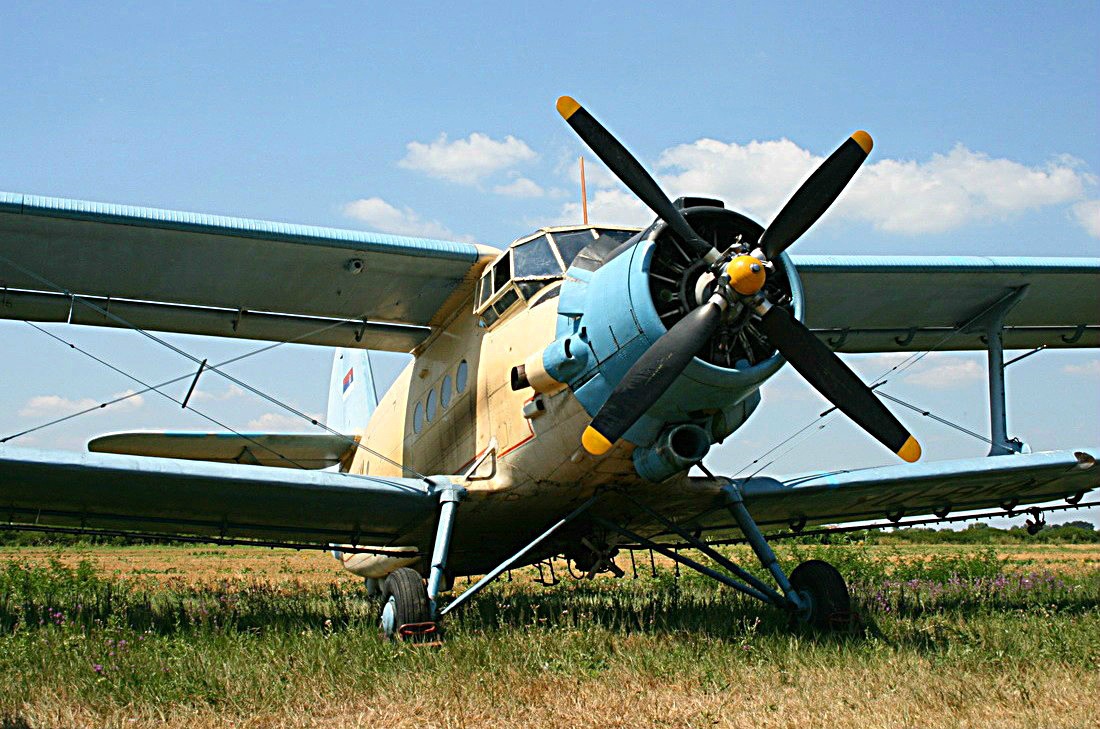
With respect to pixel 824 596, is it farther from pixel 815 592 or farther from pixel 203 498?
pixel 203 498

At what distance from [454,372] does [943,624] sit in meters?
5.11

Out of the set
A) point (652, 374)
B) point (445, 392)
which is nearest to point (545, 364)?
point (652, 374)

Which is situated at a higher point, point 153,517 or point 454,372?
point 454,372

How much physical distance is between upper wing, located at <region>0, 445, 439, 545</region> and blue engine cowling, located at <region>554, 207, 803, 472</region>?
1999 mm

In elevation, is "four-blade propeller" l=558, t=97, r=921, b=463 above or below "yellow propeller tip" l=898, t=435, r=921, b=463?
above

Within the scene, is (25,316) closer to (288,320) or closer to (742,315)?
(288,320)

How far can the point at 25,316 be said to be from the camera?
10133 millimetres

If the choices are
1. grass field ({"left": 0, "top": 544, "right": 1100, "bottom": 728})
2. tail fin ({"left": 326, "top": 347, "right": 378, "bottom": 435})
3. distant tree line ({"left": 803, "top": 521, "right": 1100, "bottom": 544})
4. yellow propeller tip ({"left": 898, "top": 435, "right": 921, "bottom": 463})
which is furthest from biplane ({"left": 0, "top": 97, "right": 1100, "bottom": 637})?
distant tree line ({"left": 803, "top": 521, "right": 1100, "bottom": 544})

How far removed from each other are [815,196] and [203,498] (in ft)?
18.6

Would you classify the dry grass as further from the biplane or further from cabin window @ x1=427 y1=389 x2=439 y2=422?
cabin window @ x1=427 y1=389 x2=439 y2=422

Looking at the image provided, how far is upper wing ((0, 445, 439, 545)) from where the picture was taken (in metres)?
7.76

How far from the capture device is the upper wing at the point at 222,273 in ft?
29.7

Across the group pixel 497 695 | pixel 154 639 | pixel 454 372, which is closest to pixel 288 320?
pixel 454 372

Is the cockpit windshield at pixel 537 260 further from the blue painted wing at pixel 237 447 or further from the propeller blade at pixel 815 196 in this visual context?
the blue painted wing at pixel 237 447
